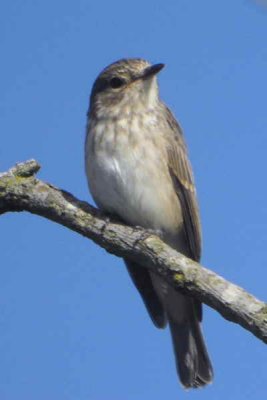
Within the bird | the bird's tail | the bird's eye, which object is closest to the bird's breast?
the bird

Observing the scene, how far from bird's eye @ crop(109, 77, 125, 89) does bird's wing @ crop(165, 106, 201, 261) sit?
517 millimetres

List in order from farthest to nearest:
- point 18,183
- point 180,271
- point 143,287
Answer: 1. point 143,287
2. point 18,183
3. point 180,271

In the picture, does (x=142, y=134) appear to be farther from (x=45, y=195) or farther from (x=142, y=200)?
(x=45, y=195)

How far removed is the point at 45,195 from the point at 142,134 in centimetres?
176

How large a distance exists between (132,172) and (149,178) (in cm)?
18

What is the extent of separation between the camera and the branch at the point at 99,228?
19.0 ft

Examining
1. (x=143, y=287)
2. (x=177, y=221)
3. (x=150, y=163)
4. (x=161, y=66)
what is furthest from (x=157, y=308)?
(x=161, y=66)

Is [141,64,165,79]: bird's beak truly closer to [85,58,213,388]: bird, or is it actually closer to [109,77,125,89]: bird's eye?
[85,58,213,388]: bird

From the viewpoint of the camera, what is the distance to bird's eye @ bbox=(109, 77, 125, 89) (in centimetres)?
840

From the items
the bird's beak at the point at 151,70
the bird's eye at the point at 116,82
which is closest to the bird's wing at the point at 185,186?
the bird's beak at the point at 151,70

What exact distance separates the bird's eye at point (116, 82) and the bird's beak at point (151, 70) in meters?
0.22

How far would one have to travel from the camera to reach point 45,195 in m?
6.32

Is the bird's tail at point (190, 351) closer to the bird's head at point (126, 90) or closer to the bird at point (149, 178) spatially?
the bird at point (149, 178)

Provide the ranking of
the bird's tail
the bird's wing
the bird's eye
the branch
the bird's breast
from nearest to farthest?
the branch
the bird's breast
the bird's wing
the bird's tail
the bird's eye
